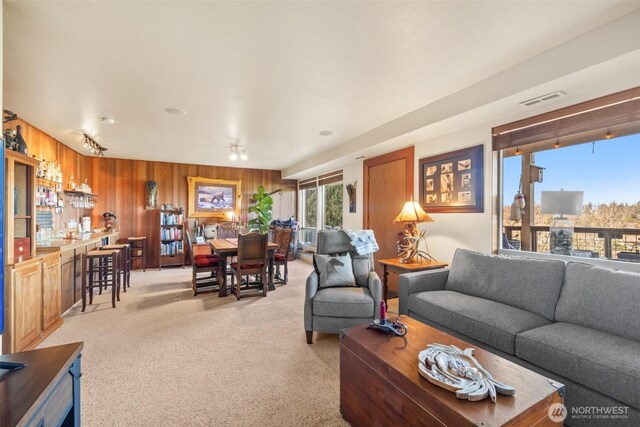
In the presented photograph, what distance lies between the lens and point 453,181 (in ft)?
11.7

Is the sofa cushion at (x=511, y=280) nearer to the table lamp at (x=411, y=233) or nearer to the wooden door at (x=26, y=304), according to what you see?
the table lamp at (x=411, y=233)

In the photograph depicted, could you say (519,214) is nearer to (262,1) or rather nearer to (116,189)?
(262,1)

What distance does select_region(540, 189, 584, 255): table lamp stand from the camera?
248 cm

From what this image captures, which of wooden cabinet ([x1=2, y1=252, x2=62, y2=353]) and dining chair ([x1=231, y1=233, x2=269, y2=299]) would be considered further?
dining chair ([x1=231, y1=233, x2=269, y2=299])

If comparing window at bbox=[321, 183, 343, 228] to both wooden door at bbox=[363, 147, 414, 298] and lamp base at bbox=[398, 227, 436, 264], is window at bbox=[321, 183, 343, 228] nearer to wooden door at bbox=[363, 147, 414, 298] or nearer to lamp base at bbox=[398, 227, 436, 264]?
wooden door at bbox=[363, 147, 414, 298]

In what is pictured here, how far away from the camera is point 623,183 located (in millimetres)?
2354

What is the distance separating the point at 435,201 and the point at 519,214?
98 centimetres

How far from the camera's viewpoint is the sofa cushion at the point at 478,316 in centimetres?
205

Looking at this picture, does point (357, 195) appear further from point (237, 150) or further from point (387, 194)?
point (237, 150)

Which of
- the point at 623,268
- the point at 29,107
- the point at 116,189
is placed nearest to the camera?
the point at 623,268

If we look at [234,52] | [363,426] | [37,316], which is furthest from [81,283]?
[363,426]

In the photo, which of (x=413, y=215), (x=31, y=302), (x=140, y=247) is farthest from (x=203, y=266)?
(x=413, y=215)

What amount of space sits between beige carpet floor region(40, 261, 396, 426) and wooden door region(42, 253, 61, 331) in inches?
7.0

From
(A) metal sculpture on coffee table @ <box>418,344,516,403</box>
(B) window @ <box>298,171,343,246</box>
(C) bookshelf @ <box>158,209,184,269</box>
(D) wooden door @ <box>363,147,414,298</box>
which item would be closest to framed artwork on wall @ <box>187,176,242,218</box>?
(C) bookshelf @ <box>158,209,184,269</box>
